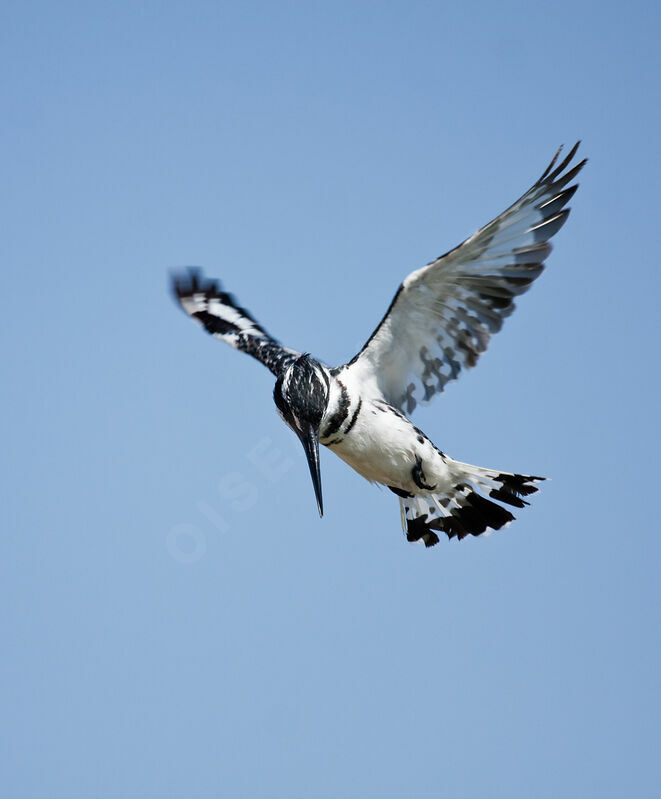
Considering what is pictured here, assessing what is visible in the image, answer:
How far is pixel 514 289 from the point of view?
7.84 m

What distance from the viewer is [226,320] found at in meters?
10.3

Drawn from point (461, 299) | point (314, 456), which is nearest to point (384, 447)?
point (314, 456)

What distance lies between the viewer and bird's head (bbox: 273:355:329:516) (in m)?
7.51

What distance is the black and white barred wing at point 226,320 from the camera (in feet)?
29.0

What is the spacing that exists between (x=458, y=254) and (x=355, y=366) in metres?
1.29

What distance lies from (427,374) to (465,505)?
1217 mm

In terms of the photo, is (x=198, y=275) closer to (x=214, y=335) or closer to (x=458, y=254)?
(x=214, y=335)

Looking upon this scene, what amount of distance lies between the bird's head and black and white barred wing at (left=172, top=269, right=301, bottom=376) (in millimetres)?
732

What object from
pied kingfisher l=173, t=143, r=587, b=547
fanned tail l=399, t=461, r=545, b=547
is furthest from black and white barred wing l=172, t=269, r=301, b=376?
fanned tail l=399, t=461, r=545, b=547

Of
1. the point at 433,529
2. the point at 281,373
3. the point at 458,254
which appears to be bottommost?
the point at 433,529

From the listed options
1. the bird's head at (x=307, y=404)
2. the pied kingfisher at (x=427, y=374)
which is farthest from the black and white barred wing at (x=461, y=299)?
the bird's head at (x=307, y=404)

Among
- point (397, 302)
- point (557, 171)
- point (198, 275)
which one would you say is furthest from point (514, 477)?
point (198, 275)

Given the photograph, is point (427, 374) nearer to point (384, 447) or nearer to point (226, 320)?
point (384, 447)

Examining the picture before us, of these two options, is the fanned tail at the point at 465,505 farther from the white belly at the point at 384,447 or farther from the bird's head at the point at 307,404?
the bird's head at the point at 307,404
